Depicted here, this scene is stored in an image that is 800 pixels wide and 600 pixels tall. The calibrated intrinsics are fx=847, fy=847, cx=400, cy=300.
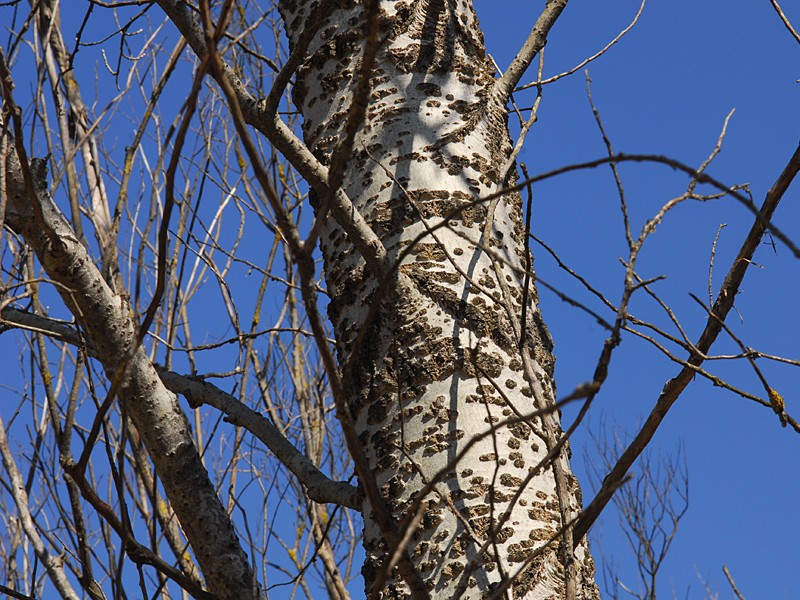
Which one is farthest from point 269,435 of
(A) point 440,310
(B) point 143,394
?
(A) point 440,310

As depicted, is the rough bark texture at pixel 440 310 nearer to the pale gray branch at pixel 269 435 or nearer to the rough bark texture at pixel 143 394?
the pale gray branch at pixel 269 435

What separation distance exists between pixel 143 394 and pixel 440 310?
1.58ft

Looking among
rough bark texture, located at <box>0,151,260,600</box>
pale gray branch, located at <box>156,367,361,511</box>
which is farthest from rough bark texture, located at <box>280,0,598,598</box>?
rough bark texture, located at <box>0,151,260,600</box>

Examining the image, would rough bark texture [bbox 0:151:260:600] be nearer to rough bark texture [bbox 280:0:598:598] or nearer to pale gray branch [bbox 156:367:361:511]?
pale gray branch [bbox 156:367:361:511]

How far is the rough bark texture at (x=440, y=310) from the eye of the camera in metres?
1.09

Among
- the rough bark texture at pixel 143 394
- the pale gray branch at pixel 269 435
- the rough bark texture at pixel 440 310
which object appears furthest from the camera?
the pale gray branch at pixel 269 435

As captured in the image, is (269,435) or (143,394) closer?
(143,394)

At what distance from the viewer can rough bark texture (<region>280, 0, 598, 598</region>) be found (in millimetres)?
1090

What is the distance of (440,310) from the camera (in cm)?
120

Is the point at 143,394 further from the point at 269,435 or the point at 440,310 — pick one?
the point at 440,310

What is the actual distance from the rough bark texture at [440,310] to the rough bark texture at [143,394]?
11.8 inches

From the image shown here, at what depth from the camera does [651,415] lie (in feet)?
3.84

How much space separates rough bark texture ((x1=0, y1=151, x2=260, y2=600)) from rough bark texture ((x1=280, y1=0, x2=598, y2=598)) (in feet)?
0.98

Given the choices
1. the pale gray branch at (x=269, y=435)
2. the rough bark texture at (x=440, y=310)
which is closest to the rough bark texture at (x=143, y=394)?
the pale gray branch at (x=269, y=435)
